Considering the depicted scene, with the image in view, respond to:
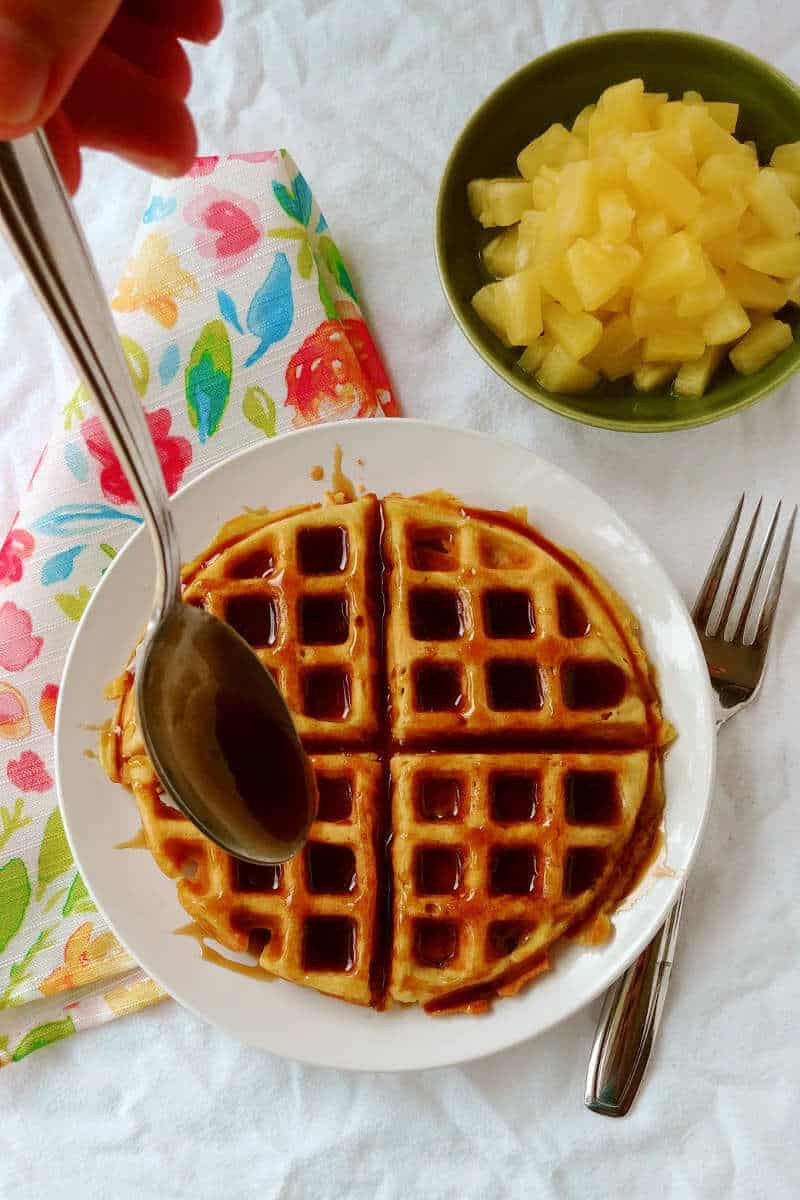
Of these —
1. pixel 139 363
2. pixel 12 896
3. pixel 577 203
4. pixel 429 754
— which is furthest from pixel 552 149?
pixel 12 896

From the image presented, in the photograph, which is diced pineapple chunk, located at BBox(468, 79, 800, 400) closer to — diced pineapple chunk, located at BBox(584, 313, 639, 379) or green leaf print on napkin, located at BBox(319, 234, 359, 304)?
diced pineapple chunk, located at BBox(584, 313, 639, 379)

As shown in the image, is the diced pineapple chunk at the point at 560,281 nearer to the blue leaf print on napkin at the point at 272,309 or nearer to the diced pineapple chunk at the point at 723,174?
the diced pineapple chunk at the point at 723,174

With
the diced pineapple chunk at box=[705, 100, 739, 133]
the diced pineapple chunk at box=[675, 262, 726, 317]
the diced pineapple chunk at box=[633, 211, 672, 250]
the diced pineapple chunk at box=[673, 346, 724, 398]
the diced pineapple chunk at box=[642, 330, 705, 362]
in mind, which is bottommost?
the diced pineapple chunk at box=[673, 346, 724, 398]

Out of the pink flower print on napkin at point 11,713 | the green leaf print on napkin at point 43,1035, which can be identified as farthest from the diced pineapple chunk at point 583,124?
the green leaf print on napkin at point 43,1035

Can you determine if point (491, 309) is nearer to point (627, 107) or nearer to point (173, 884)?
point (627, 107)

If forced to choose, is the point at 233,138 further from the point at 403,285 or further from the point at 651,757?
the point at 651,757

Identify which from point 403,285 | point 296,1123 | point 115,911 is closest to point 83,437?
point 403,285

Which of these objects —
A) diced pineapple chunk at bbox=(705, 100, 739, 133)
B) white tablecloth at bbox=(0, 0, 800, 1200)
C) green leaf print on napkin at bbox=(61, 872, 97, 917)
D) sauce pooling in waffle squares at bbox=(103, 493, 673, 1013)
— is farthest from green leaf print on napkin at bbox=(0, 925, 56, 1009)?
diced pineapple chunk at bbox=(705, 100, 739, 133)
